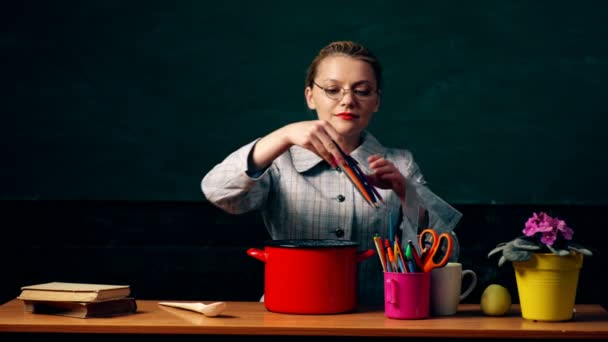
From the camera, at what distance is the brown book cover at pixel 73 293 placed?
5.09 feet

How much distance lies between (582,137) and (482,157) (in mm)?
372

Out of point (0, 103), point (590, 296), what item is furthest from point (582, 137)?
point (0, 103)

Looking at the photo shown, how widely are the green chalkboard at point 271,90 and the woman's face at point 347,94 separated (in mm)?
977

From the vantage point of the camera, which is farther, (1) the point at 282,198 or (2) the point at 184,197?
(2) the point at 184,197

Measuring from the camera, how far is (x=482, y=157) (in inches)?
112

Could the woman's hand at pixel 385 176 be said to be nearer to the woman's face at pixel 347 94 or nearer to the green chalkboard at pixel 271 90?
the woman's face at pixel 347 94

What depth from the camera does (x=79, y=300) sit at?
1.55 metres

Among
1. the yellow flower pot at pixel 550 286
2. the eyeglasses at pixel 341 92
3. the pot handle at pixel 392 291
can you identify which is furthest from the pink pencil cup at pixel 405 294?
the eyeglasses at pixel 341 92

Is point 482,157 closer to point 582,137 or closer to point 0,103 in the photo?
point 582,137

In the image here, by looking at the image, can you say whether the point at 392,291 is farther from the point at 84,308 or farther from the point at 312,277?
the point at 84,308

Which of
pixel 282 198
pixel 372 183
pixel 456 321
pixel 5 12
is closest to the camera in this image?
pixel 456 321

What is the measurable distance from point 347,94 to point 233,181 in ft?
1.13

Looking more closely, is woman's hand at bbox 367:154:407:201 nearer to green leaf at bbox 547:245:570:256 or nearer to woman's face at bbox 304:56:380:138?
woman's face at bbox 304:56:380:138

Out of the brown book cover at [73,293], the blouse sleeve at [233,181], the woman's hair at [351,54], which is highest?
the woman's hair at [351,54]
